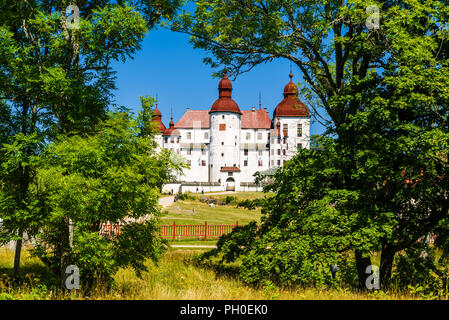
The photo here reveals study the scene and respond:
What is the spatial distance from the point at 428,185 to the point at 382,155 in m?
1.16

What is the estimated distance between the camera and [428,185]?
7492 millimetres

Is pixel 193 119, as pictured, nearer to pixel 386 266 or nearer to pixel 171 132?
pixel 171 132

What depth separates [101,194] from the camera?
6.50 meters

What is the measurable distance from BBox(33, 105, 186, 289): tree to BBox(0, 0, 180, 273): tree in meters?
0.79

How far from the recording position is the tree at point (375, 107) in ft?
24.2

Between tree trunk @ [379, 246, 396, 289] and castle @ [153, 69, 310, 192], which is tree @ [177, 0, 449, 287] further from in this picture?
castle @ [153, 69, 310, 192]

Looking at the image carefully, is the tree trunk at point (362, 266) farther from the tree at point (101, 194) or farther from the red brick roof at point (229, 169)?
the red brick roof at point (229, 169)

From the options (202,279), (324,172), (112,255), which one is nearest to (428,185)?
(324,172)

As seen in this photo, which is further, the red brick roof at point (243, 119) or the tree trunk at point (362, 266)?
the red brick roof at point (243, 119)

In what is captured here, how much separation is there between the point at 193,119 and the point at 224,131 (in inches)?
398

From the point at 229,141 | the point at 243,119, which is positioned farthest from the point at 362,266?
the point at 243,119

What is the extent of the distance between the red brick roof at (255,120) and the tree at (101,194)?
70.5 meters

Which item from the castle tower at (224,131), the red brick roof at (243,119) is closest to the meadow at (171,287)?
the castle tower at (224,131)

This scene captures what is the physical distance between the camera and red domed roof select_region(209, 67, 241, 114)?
73375 millimetres
